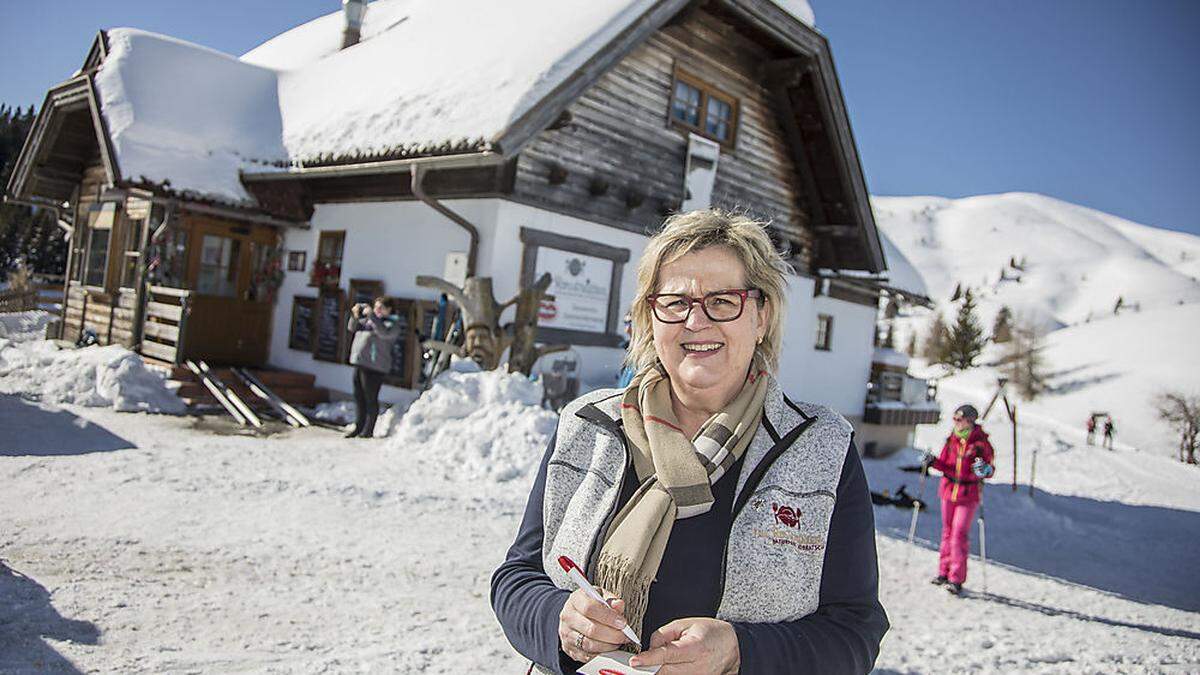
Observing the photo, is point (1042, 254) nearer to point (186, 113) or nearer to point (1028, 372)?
point (1028, 372)

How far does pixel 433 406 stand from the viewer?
826 centimetres

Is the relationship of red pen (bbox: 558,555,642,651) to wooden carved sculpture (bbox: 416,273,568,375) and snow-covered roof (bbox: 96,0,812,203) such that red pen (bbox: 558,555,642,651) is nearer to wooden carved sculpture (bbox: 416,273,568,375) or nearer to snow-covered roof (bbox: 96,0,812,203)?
snow-covered roof (bbox: 96,0,812,203)

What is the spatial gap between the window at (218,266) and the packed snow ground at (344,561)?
3940 millimetres

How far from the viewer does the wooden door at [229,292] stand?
11414 millimetres

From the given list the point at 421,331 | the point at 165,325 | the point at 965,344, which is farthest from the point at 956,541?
the point at 965,344

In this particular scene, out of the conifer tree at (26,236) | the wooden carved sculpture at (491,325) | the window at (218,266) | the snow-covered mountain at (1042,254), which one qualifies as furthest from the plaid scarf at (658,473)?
the snow-covered mountain at (1042,254)

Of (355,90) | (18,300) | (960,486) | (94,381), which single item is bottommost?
(94,381)

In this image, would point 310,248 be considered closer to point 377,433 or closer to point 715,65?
point 377,433

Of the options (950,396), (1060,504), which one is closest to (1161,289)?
(950,396)

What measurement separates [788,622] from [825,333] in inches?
561

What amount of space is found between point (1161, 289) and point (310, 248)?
132 m

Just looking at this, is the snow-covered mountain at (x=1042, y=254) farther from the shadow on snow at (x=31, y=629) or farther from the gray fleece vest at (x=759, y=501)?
the gray fleece vest at (x=759, y=501)

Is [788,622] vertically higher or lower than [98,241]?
lower

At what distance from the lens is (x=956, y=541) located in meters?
6.27
